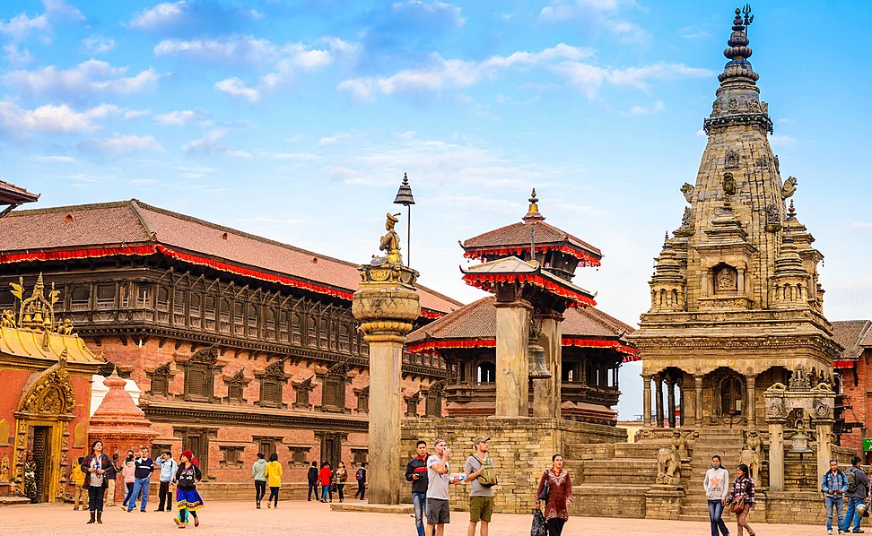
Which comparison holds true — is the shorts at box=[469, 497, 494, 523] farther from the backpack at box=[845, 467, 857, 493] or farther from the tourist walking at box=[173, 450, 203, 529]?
the backpack at box=[845, 467, 857, 493]

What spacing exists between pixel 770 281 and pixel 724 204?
3336mm

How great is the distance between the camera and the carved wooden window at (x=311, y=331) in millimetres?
49969

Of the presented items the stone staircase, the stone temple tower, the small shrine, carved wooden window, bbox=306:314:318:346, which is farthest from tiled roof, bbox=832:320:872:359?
the small shrine

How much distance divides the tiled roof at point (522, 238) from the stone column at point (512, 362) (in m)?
16.9

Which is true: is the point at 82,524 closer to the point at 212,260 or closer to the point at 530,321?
the point at 530,321

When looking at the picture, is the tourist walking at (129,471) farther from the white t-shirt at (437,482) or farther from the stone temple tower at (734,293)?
the stone temple tower at (734,293)

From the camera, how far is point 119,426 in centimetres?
3341

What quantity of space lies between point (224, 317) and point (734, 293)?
18.6m

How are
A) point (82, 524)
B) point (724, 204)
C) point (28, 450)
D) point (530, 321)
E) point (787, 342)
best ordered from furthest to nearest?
point (724, 204) < point (787, 342) < point (530, 321) < point (28, 450) < point (82, 524)

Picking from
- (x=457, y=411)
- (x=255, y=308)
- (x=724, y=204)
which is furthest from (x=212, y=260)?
(x=724, y=204)

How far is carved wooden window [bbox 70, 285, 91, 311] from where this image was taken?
42094 millimetres

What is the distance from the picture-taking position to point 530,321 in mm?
35969

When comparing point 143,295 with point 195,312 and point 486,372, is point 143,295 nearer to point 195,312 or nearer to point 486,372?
point 195,312

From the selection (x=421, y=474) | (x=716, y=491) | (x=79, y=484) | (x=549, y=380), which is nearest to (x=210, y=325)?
(x=549, y=380)
